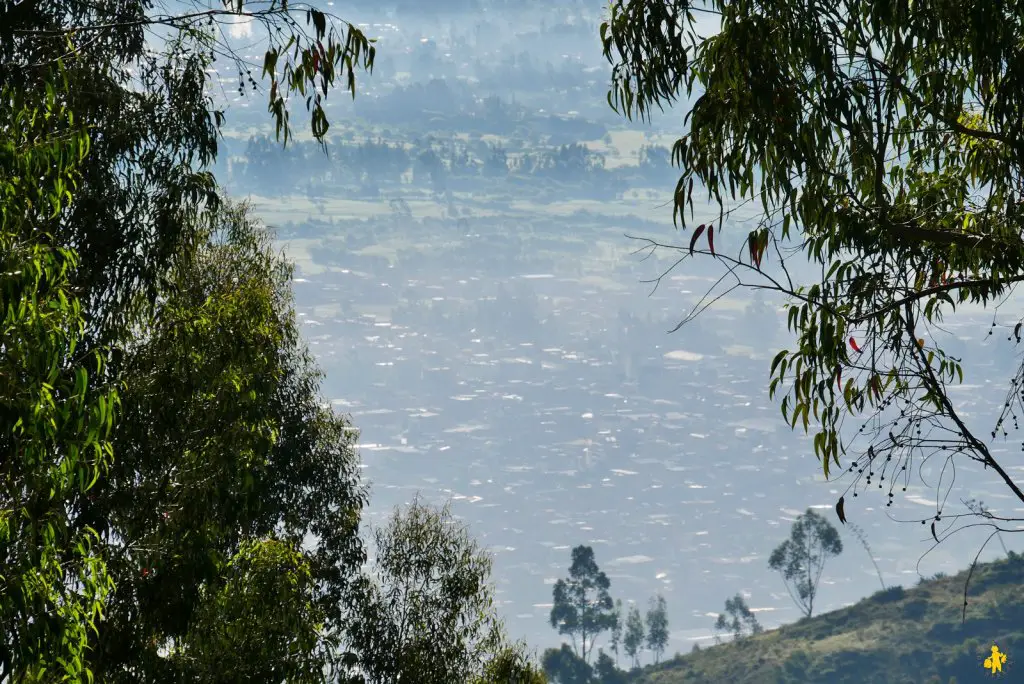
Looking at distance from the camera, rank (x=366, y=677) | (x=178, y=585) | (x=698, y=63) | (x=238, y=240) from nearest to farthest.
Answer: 1. (x=698, y=63)
2. (x=178, y=585)
3. (x=238, y=240)
4. (x=366, y=677)

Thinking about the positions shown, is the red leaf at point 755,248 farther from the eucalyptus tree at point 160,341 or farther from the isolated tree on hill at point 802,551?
the isolated tree on hill at point 802,551

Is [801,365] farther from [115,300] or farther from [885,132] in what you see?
[115,300]

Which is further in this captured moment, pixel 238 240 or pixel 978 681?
pixel 978 681

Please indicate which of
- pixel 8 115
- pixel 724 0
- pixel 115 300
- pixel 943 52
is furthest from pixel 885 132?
pixel 115 300

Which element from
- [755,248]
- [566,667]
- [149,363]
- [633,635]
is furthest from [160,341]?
[633,635]

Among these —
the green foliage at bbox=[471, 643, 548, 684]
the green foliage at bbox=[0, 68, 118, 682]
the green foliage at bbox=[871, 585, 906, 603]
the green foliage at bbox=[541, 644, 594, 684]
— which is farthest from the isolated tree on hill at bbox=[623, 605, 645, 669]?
the green foliage at bbox=[0, 68, 118, 682]

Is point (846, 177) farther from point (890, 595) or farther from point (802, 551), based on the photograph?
point (802, 551)
